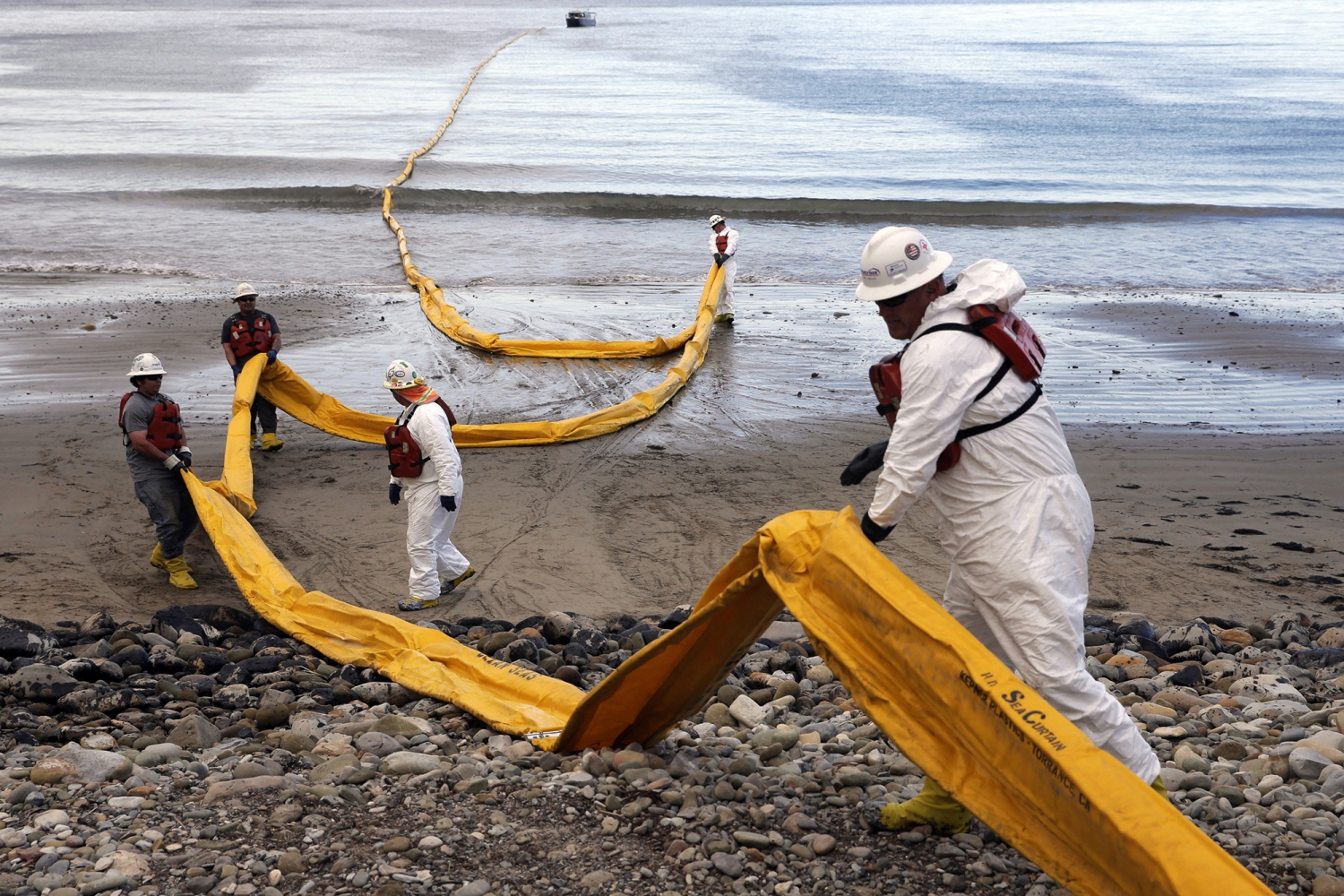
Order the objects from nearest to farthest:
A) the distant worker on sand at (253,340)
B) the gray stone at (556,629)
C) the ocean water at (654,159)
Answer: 1. the gray stone at (556,629)
2. the distant worker on sand at (253,340)
3. the ocean water at (654,159)

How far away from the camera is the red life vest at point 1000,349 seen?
3.74 meters

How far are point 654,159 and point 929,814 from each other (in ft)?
112

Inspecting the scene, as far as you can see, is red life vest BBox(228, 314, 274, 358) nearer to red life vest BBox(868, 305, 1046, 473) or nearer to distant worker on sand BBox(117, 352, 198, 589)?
distant worker on sand BBox(117, 352, 198, 589)

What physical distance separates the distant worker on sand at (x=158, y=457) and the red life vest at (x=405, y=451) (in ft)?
5.58

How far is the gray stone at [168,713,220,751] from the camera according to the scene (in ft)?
16.6

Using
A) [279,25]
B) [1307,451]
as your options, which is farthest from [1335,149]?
[279,25]

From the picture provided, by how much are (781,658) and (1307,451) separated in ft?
25.3

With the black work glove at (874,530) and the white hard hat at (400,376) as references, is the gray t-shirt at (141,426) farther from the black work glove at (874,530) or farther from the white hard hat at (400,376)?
the black work glove at (874,530)

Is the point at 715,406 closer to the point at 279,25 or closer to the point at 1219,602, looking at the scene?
the point at 1219,602

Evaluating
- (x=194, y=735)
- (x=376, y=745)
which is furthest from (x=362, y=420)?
(x=376, y=745)

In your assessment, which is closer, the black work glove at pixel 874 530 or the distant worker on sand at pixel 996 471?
the distant worker on sand at pixel 996 471

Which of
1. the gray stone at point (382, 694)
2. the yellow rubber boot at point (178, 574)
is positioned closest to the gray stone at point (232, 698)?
the gray stone at point (382, 694)

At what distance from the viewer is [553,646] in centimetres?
682

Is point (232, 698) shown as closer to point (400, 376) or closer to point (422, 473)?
point (422, 473)
